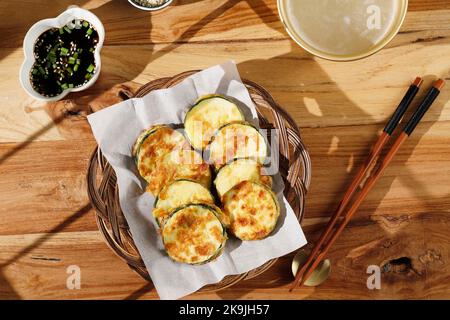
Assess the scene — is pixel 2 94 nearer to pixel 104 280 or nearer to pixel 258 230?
pixel 104 280

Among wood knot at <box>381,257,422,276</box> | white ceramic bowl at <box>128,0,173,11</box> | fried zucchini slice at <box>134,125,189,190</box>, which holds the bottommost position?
wood knot at <box>381,257,422,276</box>

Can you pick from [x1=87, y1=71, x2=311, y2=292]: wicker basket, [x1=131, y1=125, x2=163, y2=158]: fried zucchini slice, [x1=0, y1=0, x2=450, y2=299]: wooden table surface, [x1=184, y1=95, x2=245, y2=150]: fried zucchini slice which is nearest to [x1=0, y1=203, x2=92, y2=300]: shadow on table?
[x1=0, y1=0, x2=450, y2=299]: wooden table surface

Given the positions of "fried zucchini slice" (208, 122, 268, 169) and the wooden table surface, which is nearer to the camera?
"fried zucchini slice" (208, 122, 268, 169)

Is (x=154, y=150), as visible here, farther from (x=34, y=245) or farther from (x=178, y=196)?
(x=34, y=245)

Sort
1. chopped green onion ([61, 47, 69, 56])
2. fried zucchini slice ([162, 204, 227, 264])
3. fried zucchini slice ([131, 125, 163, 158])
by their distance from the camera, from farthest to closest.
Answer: chopped green onion ([61, 47, 69, 56])
fried zucchini slice ([131, 125, 163, 158])
fried zucchini slice ([162, 204, 227, 264])

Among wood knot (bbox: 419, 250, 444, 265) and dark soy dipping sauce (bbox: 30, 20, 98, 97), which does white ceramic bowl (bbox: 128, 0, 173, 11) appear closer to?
dark soy dipping sauce (bbox: 30, 20, 98, 97)
